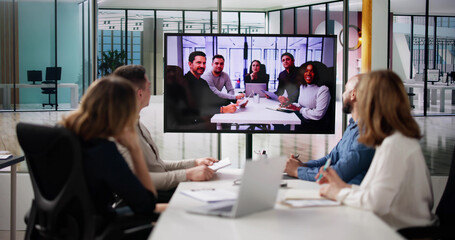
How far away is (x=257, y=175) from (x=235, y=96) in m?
2.67

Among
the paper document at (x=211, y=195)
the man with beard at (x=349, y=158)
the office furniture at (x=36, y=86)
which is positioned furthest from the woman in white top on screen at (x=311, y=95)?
the office furniture at (x=36, y=86)

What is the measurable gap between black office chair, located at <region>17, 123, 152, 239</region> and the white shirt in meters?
1.05

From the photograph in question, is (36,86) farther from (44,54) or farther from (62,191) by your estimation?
(62,191)

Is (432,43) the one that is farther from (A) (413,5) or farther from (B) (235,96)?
(B) (235,96)

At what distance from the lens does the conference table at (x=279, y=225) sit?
2.10 m

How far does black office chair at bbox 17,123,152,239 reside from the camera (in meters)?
2.40

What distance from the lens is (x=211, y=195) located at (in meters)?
2.87

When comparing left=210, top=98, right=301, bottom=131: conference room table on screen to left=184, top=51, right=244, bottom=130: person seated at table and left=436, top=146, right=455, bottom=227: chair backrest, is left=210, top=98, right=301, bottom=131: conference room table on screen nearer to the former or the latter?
left=184, top=51, right=244, bottom=130: person seated at table

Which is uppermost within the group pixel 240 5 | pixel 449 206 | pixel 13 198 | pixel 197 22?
pixel 240 5

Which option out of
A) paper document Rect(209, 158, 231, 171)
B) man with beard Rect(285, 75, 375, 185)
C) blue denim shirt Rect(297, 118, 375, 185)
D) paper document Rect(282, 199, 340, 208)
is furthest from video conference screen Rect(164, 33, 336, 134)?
paper document Rect(282, 199, 340, 208)

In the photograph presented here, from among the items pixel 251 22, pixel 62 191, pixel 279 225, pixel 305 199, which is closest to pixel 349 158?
pixel 305 199

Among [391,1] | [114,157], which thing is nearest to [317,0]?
[391,1]

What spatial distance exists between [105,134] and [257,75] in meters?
2.61

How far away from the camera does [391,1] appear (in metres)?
6.37
